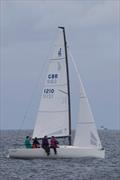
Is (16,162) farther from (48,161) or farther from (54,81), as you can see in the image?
(54,81)

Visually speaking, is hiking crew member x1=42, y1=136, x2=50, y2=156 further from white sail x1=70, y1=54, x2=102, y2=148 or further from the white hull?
white sail x1=70, y1=54, x2=102, y2=148

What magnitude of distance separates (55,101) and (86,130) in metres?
2.87

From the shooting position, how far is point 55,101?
158 ft

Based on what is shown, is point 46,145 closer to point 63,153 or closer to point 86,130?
point 63,153

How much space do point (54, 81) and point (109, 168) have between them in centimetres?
740

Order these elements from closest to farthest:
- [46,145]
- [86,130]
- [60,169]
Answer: [60,169] < [46,145] < [86,130]

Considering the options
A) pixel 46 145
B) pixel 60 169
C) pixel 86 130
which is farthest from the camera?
pixel 86 130

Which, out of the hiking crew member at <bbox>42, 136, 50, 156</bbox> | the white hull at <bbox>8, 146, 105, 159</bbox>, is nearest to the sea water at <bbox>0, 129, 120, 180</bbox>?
the white hull at <bbox>8, 146, 105, 159</bbox>

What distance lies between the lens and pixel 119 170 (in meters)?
42.5

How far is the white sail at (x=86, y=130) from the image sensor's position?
154 ft

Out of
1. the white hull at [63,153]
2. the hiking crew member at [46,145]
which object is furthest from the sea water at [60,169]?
the hiking crew member at [46,145]

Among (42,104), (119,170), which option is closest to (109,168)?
(119,170)

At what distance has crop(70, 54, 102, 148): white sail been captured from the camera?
1845 inches

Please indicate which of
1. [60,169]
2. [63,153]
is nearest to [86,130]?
[63,153]
